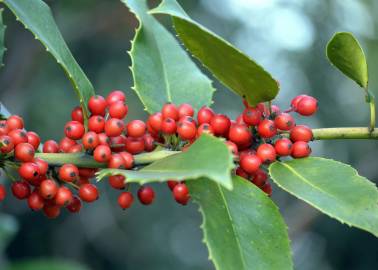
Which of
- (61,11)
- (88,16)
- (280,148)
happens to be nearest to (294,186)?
(280,148)

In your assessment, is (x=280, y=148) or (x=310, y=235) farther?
(x=310, y=235)

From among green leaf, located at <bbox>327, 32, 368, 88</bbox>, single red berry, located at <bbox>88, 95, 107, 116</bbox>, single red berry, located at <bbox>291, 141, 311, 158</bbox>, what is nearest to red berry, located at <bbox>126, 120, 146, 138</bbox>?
single red berry, located at <bbox>88, 95, 107, 116</bbox>

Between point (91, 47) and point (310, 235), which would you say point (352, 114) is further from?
point (91, 47)

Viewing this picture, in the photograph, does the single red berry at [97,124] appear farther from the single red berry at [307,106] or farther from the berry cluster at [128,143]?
the single red berry at [307,106]

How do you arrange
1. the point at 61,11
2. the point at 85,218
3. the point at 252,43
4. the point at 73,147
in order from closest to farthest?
1. the point at 73,147
2. the point at 61,11
3. the point at 85,218
4. the point at 252,43

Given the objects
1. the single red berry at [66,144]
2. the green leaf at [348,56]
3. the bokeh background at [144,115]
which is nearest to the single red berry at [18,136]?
the single red berry at [66,144]

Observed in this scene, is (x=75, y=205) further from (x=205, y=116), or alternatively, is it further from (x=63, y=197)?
(x=205, y=116)
